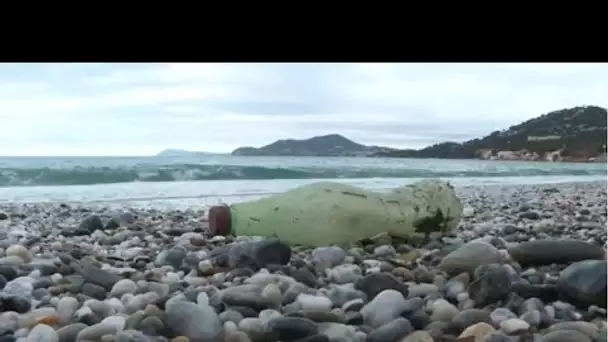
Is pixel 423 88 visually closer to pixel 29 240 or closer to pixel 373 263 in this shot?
pixel 373 263

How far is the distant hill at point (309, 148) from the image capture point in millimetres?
972

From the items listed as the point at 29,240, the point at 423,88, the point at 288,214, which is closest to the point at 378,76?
the point at 423,88

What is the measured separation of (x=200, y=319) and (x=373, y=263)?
30cm

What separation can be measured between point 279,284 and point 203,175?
28 cm

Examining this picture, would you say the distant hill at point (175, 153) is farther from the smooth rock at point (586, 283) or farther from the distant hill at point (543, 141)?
the smooth rock at point (586, 283)

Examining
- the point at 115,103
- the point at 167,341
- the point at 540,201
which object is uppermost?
the point at 115,103

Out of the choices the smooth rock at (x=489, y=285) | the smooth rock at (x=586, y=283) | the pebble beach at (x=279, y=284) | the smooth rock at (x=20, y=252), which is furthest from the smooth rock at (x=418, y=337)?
the smooth rock at (x=20, y=252)

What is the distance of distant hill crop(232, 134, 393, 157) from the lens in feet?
3.19

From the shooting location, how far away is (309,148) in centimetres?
98

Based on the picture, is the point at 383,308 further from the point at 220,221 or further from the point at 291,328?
the point at 220,221

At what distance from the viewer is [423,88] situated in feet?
2.98

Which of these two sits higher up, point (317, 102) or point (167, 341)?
point (317, 102)
